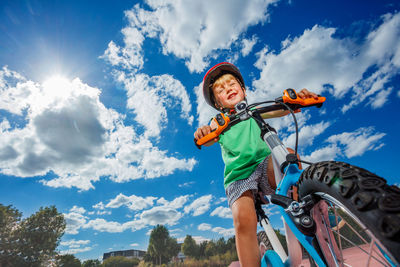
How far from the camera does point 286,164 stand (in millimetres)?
1216

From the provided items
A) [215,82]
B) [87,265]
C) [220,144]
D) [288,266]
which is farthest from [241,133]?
[87,265]

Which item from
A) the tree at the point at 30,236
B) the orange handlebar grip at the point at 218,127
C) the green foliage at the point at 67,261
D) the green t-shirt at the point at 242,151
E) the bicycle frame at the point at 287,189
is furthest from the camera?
the green foliage at the point at 67,261

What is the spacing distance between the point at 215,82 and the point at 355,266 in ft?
8.74

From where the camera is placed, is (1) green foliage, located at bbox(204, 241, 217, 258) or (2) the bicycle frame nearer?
(2) the bicycle frame

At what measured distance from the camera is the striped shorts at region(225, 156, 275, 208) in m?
1.98

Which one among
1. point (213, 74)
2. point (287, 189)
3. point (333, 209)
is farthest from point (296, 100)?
point (213, 74)

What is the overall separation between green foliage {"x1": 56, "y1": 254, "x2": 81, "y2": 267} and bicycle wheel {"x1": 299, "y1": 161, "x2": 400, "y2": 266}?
44873 millimetres

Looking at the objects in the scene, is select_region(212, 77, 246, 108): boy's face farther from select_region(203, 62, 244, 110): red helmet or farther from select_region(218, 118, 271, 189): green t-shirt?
select_region(218, 118, 271, 189): green t-shirt

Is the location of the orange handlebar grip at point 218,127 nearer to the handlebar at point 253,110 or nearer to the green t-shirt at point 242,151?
the handlebar at point 253,110

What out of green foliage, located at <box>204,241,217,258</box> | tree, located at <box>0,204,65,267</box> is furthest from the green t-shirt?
tree, located at <box>0,204,65,267</box>

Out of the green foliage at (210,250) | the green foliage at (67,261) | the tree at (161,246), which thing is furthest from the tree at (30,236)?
the green foliage at (210,250)

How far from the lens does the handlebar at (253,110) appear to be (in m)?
1.62

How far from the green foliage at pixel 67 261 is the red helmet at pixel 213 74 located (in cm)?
4370

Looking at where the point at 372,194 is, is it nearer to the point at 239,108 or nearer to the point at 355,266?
the point at 355,266
